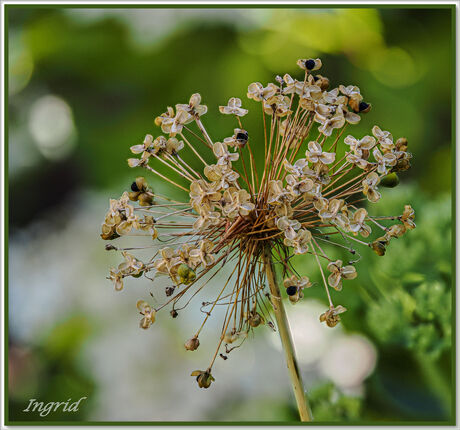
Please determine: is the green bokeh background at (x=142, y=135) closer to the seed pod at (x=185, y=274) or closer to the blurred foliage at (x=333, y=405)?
the blurred foliage at (x=333, y=405)

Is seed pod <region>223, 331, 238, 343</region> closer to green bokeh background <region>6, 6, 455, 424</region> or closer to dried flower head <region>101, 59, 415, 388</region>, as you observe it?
dried flower head <region>101, 59, 415, 388</region>

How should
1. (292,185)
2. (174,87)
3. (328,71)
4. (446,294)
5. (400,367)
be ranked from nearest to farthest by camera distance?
(292,185) < (446,294) < (400,367) < (328,71) < (174,87)

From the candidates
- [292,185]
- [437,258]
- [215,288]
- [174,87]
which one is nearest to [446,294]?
[437,258]

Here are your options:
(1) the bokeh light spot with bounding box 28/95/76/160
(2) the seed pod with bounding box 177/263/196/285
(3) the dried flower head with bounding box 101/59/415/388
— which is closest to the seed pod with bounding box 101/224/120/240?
(3) the dried flower head with bounding box 101/59/415/388

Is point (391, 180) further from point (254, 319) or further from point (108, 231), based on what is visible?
point (108, 231)

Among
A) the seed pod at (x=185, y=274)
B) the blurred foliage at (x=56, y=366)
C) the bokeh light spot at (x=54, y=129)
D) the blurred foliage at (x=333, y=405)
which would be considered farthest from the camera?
the bokeh light spot at (x=54, y=129)

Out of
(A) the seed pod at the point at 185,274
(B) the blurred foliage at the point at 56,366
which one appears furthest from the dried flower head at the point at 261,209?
(B) the blurred foliage at the point at 56,366

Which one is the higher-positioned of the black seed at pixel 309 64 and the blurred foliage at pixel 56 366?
the black seed at pixel 309 64

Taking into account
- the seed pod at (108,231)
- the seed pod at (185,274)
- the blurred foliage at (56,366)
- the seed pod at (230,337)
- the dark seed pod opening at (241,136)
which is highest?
the dark seed pod opening at (241,136)

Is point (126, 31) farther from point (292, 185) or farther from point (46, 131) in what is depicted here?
point (292, 185)
